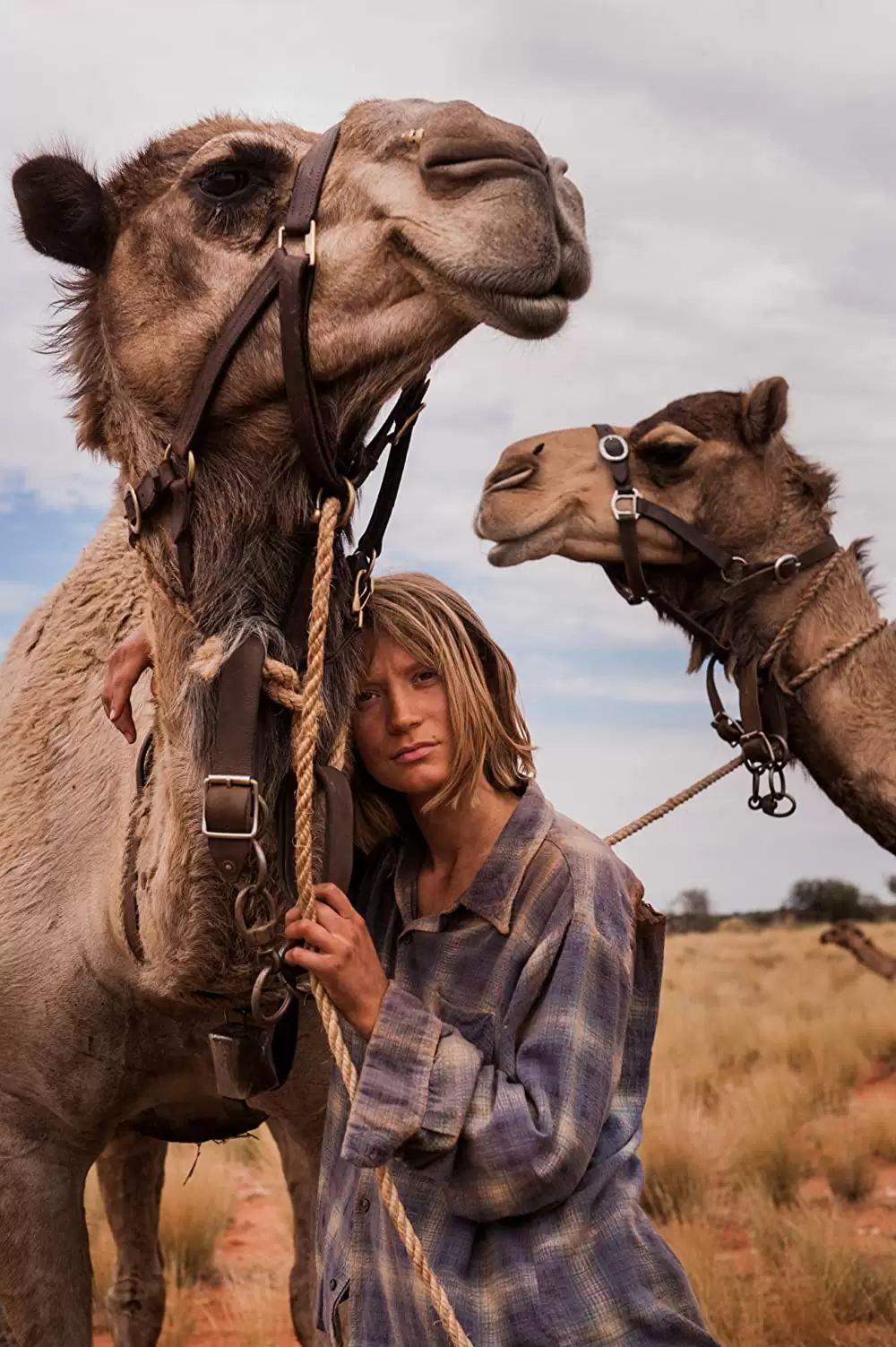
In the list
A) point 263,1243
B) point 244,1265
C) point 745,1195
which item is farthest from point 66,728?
point 745,1195

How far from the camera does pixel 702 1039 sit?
36.8ft

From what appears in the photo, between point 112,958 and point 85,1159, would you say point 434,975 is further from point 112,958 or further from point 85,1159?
point 85,1159

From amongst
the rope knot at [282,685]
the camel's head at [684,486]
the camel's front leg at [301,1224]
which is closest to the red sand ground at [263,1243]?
the camel's front leg at [301,1224]

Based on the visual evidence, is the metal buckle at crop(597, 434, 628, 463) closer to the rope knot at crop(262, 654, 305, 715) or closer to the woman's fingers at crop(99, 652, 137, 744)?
the woman's fingers at crop(99, 652, 137, 744)

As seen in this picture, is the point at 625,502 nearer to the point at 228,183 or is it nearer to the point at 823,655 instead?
the point at 823,655

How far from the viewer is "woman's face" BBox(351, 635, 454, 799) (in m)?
2.46

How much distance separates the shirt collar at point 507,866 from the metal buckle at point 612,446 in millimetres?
2824

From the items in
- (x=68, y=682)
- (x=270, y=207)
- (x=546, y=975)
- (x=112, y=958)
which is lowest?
(x=546, y=975)

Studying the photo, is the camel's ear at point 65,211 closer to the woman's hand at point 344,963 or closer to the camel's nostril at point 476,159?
the camel's nostril at point 476,159

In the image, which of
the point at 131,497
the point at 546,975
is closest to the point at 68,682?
the point at 131,497

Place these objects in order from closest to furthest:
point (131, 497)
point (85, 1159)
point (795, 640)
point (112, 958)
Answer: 1. point (131, 497)
2. point (112, 958)
3. point (85, 1159)
4. point (795, 640)

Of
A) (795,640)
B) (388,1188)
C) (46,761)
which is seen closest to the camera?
(388,1188)

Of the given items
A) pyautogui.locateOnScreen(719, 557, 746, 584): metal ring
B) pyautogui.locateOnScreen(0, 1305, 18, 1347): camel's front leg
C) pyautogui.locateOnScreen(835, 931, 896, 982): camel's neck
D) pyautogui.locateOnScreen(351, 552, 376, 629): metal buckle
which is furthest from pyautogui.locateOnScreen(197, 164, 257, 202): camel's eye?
pyautogui.locateOnScreen(835, 931, 896, 982): camel's neck

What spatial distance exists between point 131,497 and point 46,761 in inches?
39.6
